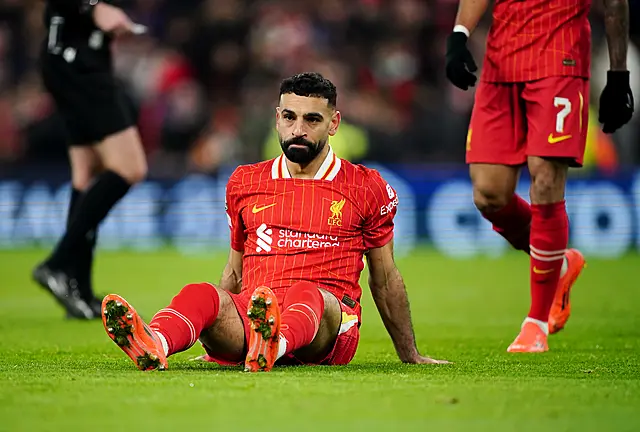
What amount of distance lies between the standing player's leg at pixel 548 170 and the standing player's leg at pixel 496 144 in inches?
4.3

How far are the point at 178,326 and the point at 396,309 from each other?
3.34ft

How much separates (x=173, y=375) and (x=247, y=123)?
39.0 ft

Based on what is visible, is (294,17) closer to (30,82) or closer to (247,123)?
(247,123)

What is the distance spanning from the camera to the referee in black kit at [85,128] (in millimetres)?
7605

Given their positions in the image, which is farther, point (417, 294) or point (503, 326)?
point (417, 294)

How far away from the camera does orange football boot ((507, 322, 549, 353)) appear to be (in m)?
5.76

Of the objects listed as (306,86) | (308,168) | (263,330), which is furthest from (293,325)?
(306,86)

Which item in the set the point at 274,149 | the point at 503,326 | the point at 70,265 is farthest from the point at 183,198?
the point at 503,326

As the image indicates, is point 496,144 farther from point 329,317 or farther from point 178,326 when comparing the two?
point 178,326

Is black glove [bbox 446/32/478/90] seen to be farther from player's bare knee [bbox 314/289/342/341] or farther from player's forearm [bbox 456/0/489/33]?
player's bare knee [bbox 314/289/342/341]

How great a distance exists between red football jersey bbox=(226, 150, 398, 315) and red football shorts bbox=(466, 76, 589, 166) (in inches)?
44.1

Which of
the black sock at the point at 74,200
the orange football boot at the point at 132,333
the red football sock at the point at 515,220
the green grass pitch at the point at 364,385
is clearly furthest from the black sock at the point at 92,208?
the orange football boot at the point at 132,333

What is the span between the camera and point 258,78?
668 inches

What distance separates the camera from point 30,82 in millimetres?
17359
